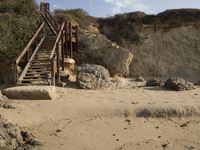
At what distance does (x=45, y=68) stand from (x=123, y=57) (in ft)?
15.0

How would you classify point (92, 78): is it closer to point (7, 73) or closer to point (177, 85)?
point (177, 85)

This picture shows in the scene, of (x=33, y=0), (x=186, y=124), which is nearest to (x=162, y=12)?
(x=33, y=0)

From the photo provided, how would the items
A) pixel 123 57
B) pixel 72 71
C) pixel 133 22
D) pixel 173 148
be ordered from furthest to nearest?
pixel 133 22
pixel 123 57
pixel 72 71
pixel 173 148

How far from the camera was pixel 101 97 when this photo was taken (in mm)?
13539

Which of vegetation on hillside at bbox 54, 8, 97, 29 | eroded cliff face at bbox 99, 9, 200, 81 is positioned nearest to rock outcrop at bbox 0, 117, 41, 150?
eroded cliff face at bbox 99, 9, 200, 81

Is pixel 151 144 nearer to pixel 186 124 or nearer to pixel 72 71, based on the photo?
pixel 186 124

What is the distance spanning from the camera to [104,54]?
20000 mm

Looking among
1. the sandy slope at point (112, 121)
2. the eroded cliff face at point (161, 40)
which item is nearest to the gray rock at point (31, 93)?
the sandy slope at point (112, 121)

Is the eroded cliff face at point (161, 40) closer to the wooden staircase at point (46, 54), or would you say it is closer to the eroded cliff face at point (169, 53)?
the eroded cliff face at point (169, 53)

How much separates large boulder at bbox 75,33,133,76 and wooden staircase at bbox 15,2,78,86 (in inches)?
22.8

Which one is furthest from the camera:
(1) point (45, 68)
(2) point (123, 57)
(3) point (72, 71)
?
(2) point (123, 57)

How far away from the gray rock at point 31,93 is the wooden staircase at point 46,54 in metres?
1.47

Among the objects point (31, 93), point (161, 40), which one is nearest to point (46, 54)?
point (31, 93)

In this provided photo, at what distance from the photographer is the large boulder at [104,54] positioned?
64.0ft
